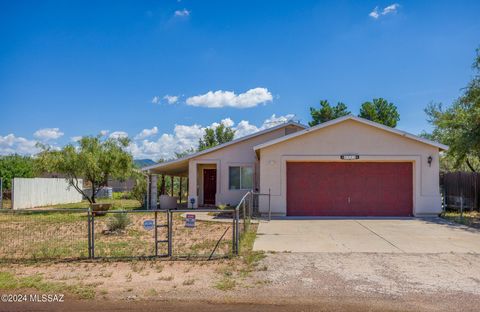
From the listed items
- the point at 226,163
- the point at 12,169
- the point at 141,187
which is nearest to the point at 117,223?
the point at 226,163

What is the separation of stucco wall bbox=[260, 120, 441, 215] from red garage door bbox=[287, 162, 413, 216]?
345mm

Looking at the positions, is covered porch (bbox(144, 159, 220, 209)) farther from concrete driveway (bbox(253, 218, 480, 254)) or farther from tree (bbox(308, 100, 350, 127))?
tree (bbox(308, 100, 350, 127))

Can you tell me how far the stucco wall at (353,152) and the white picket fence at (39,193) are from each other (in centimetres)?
1198

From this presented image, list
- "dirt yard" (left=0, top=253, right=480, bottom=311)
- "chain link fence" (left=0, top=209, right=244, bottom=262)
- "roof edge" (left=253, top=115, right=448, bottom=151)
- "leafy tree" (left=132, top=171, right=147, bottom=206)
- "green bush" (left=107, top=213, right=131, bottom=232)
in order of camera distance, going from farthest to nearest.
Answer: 1. "leafy tree" (left=132, top=171, right=147, bottom=206)
2. "roof edge" (left=253, top=115, right=448, bottom=151)
3. "green bush" (left=107, top=213, right=131, bottom=232)
4. "chain link fence" (left=0, top=209, right=244, bottom=262)
5. "dirt yard" (left=0, top=253, right=480, bottom=311)

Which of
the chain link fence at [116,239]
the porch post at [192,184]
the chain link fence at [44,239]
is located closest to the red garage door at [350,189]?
the chain link fence at [116,239]

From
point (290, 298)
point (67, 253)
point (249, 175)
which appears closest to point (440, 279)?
point (290, 298)

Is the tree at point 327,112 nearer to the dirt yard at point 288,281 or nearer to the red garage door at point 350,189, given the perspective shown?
the red garage door at point 350,189

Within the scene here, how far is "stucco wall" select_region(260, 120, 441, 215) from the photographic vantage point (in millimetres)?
16406

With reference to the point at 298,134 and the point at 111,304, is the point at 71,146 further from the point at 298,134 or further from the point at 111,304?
the point at 111,304

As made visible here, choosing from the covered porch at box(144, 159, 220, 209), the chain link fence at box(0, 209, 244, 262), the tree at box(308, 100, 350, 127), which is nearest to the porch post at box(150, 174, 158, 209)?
the covered porch at box(144, 159, 220, 209)

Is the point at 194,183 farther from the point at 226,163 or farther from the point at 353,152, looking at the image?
the point at 353,152

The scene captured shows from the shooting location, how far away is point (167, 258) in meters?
8.74

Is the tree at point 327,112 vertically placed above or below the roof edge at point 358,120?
above

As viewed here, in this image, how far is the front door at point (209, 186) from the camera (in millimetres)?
22469
